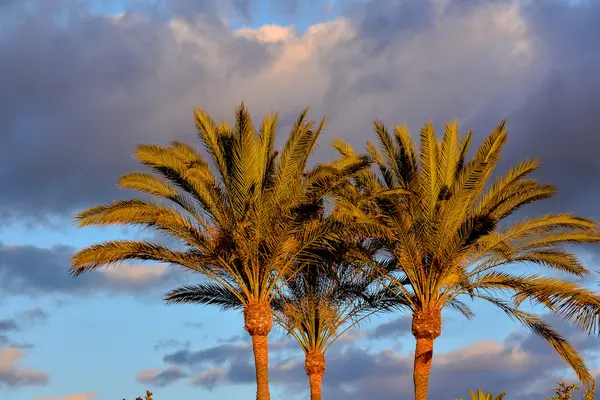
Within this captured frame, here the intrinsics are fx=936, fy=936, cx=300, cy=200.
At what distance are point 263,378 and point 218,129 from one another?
26.8 ft

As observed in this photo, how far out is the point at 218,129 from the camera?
96.8 feet

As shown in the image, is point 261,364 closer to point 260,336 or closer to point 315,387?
point 260,336

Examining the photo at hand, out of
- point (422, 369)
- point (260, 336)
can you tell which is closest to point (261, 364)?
point (260, 336)

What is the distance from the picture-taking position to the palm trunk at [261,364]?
1187 inches

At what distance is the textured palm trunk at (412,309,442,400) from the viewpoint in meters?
30.2

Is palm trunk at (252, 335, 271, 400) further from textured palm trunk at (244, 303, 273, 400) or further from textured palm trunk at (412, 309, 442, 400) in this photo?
textured palm trunk at (412, 309, 442, 400)

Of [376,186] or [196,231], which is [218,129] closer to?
[196,231]

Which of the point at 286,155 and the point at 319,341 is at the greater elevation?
→ the point at 286,155

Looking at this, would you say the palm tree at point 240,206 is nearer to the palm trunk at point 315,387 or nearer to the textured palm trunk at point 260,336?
the textured palm trunk at point 260,336

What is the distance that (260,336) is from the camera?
3005cm

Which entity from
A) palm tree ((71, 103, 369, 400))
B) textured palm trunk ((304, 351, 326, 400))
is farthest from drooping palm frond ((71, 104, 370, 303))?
textured palm trunk ((304, 351, 326, 400))

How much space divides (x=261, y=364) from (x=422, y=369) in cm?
526

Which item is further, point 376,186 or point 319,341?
point 319,341

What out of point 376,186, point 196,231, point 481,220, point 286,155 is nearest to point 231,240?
point 196,231
